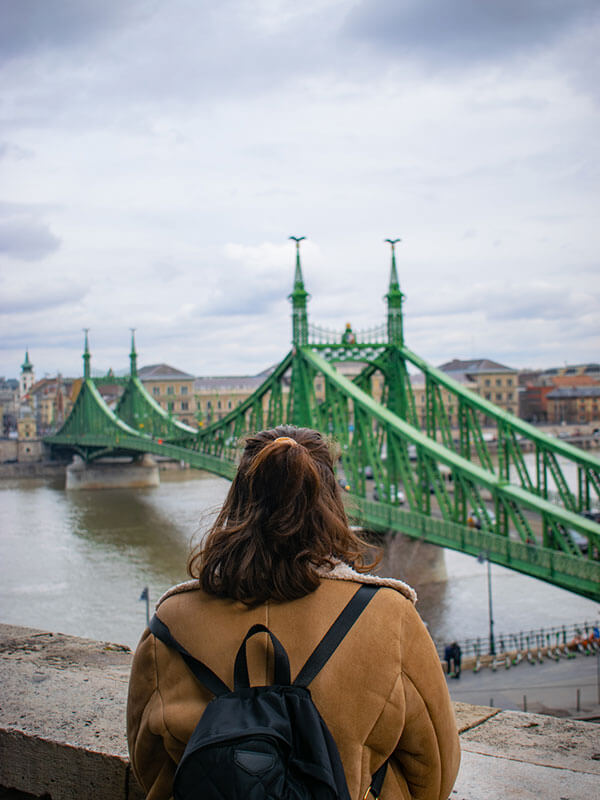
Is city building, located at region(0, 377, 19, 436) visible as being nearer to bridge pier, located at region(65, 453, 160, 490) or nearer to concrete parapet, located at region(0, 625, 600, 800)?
bridge pier, located at region(65, 453, 160, 490)

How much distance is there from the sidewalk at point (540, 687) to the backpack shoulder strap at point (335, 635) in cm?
1307

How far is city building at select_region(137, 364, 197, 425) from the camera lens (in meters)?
81.7

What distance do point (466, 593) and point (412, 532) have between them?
11.1 feet

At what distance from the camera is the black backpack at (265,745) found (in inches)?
64.6

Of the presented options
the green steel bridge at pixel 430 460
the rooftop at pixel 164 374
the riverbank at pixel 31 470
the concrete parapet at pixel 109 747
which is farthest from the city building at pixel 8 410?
the concrete parapet at pixel 109 747

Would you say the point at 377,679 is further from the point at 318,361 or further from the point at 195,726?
the point at 318,361

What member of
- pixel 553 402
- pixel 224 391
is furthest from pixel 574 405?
pixel 224 391

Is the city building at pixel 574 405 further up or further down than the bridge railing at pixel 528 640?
further up

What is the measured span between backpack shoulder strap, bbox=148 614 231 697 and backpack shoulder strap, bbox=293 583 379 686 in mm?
184

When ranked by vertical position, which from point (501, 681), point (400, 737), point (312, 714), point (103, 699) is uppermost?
point (312, 714)

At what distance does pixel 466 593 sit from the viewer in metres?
22.9

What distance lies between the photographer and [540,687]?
1555 centimetres

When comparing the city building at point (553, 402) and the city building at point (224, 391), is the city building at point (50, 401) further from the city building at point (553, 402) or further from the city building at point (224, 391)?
the city building at point (553, 402)

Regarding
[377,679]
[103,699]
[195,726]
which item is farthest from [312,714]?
[103,699]
